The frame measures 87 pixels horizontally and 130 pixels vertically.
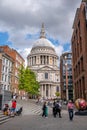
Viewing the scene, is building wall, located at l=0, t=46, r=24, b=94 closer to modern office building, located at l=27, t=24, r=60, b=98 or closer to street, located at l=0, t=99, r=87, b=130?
modern office building, located at l=27, t=24, r=60, b=98

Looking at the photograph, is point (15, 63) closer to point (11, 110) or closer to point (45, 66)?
point (11, 110)

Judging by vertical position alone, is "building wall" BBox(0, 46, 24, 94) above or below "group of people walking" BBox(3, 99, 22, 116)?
above

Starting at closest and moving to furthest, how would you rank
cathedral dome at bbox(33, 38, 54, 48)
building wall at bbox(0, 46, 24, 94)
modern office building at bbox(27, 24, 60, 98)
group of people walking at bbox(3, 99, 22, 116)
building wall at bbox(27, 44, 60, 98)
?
group of people walking at bbox(3, 99, 22, 116)
building wall at bbox(0, 46, 24, 94)
building wall at bbox(27, 44, 60, 98)
modern office building at bbox(27, 24, 60, 98)
cathedral dome at bbox(33, 38, 54, 48)

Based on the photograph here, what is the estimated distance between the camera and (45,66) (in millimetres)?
134625

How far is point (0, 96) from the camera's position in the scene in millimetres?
32531

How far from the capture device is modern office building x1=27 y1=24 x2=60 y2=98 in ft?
425

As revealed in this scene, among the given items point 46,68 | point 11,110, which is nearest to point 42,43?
point 46,68

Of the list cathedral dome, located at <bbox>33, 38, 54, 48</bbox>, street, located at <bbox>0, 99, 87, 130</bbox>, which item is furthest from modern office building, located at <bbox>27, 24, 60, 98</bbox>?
street, located at <bbox>0, 99, 87, 130</bbox>

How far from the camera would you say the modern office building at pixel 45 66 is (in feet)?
425

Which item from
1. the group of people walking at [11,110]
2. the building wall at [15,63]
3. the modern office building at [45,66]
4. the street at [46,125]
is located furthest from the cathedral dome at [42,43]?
the street at [46,125]

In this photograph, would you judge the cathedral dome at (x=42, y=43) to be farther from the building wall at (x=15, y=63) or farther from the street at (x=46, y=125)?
the street at (x=46, y=125)

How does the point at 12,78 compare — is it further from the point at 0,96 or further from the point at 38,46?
the point at 38,46

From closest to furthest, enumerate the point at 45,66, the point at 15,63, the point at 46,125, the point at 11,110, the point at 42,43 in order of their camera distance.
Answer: the point at 46,125
the point at 11,110
the point at 15,63
the point at 45,66
the point at 42,43

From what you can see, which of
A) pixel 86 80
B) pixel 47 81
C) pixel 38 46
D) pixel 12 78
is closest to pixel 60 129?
pixel 86 80
